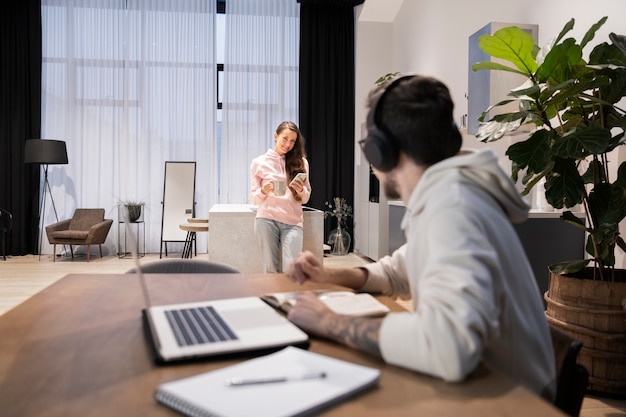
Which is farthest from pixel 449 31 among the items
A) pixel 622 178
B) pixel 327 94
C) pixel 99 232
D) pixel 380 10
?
pixel 99 232

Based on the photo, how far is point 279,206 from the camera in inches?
160

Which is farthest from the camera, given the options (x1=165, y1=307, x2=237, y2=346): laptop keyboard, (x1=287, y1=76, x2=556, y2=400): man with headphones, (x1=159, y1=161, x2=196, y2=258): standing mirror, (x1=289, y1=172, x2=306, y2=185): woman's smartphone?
(x1=159, y1=161, x2=196, y2=258): standing mirror

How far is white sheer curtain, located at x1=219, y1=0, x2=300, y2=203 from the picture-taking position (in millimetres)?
7832

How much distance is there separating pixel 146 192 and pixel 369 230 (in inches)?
122

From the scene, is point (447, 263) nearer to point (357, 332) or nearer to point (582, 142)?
point (357, 332)

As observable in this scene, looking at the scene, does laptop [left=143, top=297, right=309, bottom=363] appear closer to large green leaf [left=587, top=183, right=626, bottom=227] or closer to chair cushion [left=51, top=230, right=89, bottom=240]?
large green leaf [left=587, top=183, right=626, bottom=227]

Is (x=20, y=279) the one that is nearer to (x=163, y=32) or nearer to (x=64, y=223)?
(x=64, y=223)

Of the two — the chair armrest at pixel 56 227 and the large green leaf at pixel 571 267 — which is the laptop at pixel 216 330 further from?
the chair armrest at pixel 56 227

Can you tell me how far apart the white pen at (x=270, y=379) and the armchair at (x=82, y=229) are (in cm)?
651

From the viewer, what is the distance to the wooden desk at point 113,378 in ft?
2.41

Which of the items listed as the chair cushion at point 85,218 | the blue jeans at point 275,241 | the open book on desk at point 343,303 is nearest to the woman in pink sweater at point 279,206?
the blue jeans at point 275,241

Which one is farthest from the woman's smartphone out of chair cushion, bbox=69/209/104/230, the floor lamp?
chair cushion, bbox=69/209/104/230

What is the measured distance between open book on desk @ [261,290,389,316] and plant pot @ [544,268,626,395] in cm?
165

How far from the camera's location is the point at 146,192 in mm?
7688
